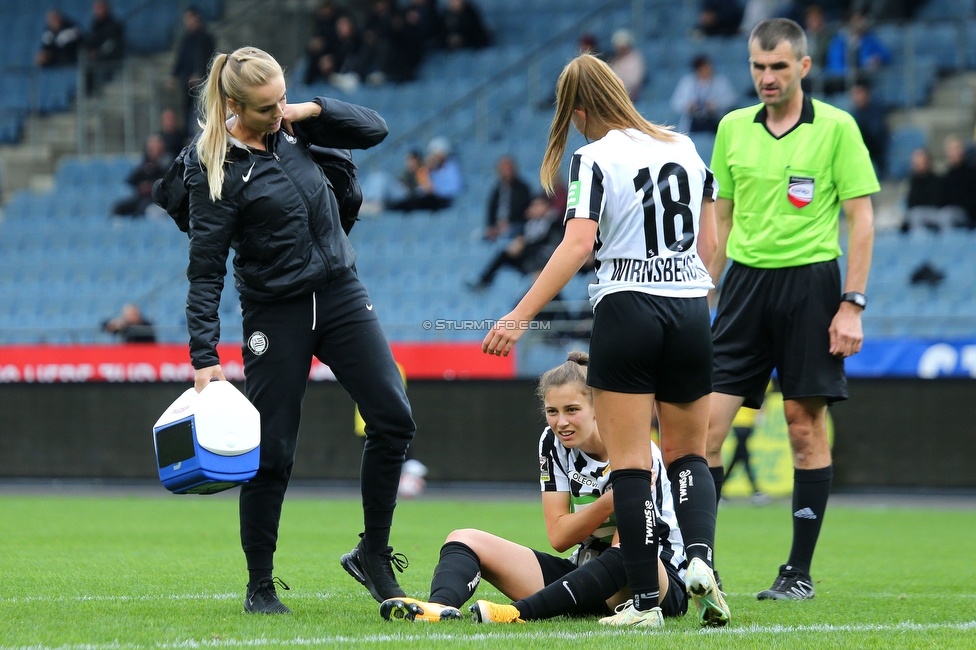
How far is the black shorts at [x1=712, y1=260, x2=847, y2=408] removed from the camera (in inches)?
221

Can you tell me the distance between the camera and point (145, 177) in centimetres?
1889

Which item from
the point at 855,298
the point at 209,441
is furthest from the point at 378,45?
the point at 209,441

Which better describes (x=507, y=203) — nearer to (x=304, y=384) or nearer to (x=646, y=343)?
(x=304, y=384)

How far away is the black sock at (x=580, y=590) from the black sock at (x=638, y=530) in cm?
15

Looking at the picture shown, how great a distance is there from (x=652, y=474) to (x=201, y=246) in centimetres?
182

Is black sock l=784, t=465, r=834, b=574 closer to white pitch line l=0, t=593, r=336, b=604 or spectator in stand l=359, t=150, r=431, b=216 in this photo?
white pitch line l=0, t=593, r=336, b=604

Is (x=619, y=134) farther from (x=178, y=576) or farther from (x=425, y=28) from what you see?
(x=425, y=28)

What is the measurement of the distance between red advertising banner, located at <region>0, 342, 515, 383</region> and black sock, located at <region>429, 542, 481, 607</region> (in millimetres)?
7882

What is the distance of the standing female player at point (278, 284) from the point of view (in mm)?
4641

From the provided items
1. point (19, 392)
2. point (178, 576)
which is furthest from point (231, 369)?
point (178, 576)

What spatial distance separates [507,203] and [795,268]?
1052 cm

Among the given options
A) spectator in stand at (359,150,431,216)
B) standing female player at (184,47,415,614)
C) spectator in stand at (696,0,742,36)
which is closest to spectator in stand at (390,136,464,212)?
spectator in stand at (359,150,431,216)

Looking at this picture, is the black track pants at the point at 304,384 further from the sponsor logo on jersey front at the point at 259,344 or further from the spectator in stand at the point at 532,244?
the spectator in stand at the point at 532,244

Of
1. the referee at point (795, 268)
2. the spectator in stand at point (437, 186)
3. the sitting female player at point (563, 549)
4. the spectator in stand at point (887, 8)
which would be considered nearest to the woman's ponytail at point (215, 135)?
the sitting female player at point (563, 549)
